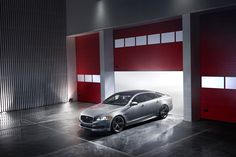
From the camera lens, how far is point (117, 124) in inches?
374

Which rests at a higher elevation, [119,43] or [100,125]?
[119,43]

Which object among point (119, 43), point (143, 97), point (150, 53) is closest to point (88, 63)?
point (119, 43)

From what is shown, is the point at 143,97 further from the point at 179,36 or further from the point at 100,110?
the point at 179,36

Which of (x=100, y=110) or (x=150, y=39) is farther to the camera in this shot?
(x=150, y=39)

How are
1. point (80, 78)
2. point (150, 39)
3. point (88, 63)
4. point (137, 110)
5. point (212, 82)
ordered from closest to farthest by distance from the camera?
point (137, 110) < point (212, 82) < point (150, 39) < point (88, 63) < point (80, 78)

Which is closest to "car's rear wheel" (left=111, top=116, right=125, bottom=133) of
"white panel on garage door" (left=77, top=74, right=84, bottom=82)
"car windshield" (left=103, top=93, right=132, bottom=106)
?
"car windshield" (left=103, top=93, right=132, bottom=106)

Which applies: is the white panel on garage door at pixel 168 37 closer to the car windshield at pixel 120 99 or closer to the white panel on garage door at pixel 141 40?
the white panel on garage door at pixel 141 40

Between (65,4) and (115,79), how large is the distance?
659 centimetres

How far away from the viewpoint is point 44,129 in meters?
10.4

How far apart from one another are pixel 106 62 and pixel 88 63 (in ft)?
8.57

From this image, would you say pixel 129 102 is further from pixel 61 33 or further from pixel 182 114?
pixel 61 33

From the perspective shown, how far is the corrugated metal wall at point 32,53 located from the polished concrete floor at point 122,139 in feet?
12.4

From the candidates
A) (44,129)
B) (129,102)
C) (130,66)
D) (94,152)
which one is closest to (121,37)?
(130,66)

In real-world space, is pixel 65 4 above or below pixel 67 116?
above
